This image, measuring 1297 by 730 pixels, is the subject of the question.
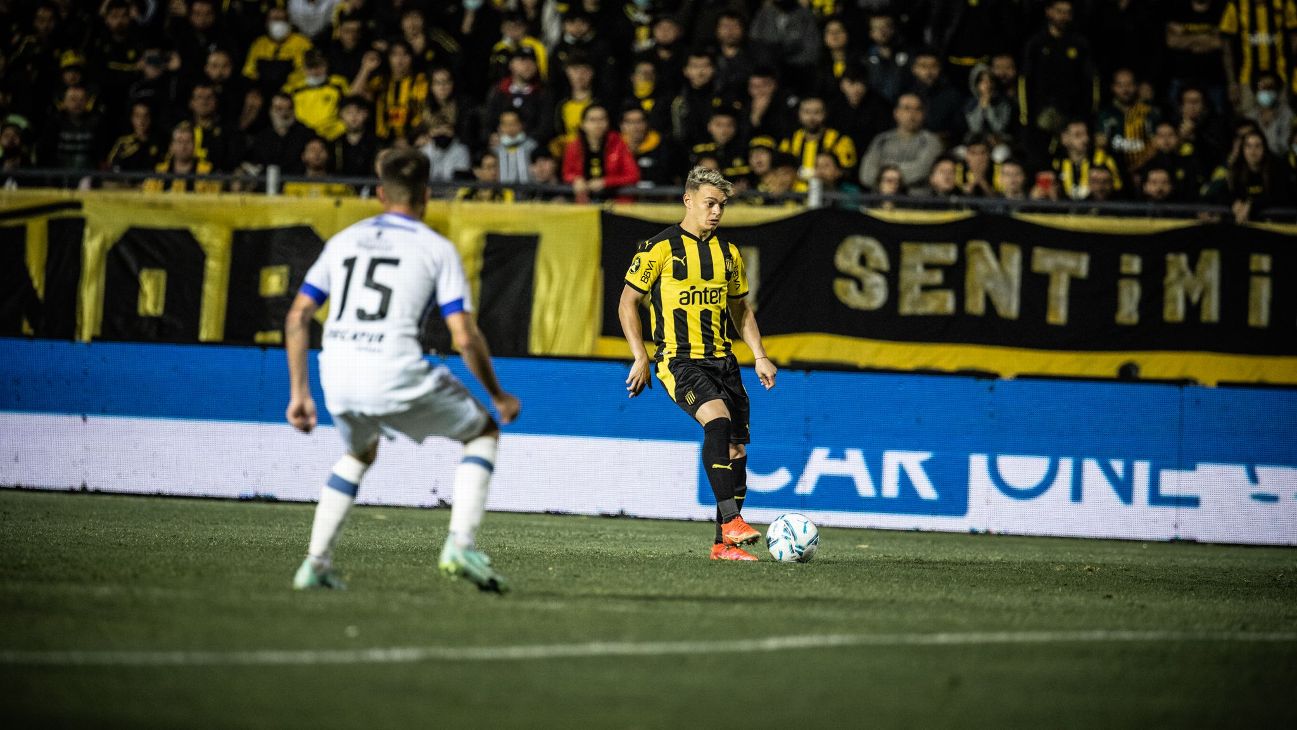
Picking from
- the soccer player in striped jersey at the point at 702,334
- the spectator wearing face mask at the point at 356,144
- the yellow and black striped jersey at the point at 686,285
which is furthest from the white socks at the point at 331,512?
the spectator wearing face mask at the point at 356,144

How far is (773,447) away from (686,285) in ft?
13.3

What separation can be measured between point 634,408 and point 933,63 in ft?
16.5

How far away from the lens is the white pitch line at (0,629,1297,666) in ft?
16.8

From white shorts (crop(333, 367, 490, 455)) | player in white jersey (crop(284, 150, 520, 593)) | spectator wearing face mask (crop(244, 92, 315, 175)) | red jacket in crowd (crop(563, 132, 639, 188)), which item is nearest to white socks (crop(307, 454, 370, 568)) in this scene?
player in white jersey (crop(284, 150, 520, 593))

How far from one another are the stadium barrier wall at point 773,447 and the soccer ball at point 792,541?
3.75m

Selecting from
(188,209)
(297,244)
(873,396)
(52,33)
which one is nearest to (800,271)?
(873,396)

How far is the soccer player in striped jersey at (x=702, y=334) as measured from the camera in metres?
9.68

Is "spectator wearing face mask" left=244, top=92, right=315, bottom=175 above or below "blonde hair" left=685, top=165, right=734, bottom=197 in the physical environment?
above

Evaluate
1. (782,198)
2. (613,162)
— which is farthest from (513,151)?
(782,198)

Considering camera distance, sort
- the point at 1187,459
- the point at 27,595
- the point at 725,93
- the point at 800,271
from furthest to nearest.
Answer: the point at 725,93, the point at 800,271, the point at 1187,459, the point at 27,595

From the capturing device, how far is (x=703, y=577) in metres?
8.45

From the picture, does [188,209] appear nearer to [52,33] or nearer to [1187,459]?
[52,33]

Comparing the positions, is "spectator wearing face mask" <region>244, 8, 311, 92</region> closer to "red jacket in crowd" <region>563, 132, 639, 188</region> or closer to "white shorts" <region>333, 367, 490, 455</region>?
"red jacket in crowd" <region>563, 132, 639, 188</region>

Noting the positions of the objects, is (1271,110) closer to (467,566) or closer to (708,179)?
(708,179)
